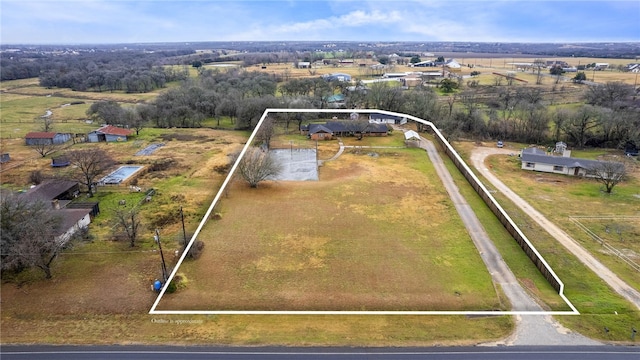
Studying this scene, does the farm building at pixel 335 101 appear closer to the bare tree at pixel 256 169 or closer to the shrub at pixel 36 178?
the bare tree at pixel 256 169

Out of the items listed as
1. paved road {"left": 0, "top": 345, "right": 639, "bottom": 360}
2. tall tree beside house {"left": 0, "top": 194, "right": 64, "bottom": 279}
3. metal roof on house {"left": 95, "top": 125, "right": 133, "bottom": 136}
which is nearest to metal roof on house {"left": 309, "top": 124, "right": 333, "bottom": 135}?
metal roof on house {"left": 95, "top": 125, "right": 133, "bottom": 136}

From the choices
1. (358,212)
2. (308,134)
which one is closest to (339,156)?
(308,134)

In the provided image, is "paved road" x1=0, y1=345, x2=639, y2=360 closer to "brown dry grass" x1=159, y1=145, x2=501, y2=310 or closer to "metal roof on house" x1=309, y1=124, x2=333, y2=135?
"brown dry grass" x1=159, y1=145, x2=501, y2=310

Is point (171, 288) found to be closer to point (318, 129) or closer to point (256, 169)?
point (256, 169)

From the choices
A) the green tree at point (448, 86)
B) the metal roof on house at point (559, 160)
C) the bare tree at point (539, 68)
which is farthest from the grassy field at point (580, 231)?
the bare tree at point (539, 68)

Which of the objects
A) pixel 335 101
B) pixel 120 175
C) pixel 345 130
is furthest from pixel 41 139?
pixel 335 101

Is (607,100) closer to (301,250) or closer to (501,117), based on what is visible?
(501,117)
